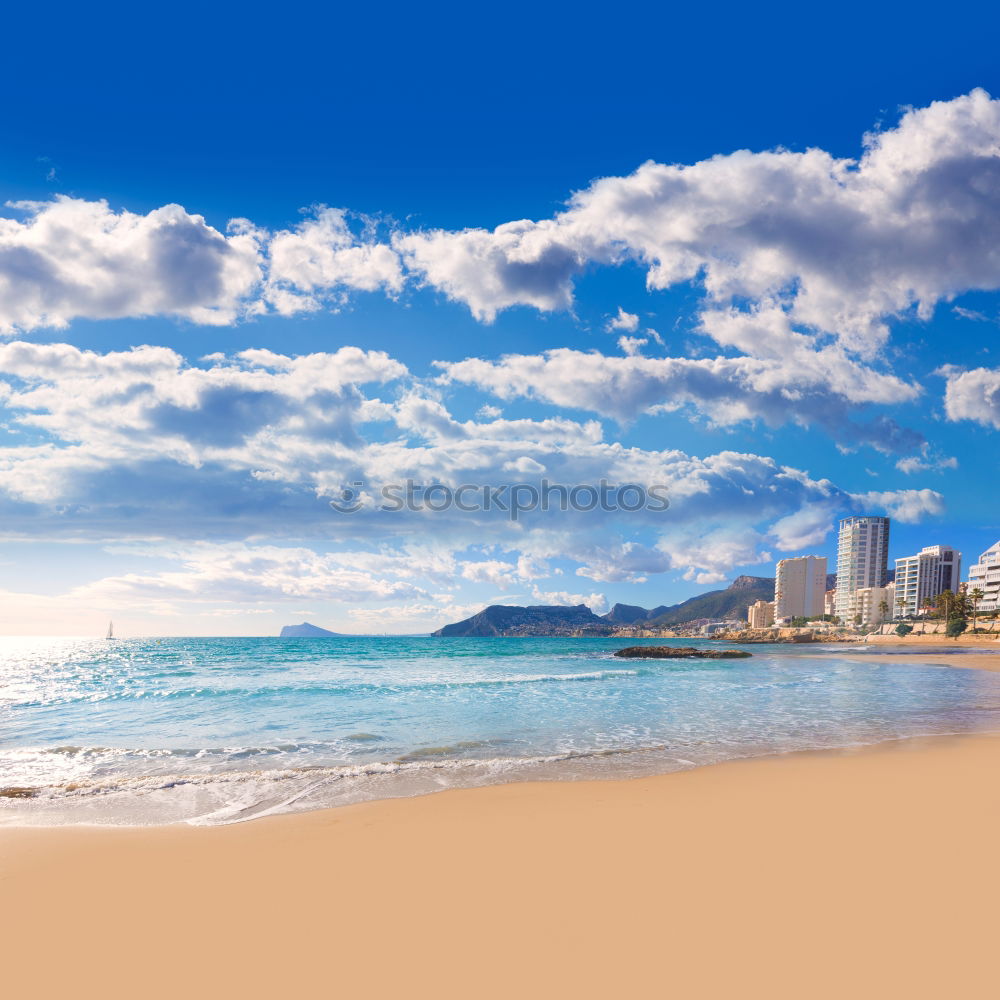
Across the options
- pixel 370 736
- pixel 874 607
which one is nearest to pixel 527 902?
→ pixel 370 736

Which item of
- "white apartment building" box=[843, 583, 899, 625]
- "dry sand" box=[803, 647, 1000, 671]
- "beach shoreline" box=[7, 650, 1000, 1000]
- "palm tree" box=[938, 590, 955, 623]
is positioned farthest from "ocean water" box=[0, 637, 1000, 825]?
"white apartment building" box=[843, 583, 899, 625]

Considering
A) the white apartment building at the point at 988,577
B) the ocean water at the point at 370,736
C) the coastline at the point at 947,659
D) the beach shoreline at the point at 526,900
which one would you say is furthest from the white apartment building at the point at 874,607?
the beach shoreline at the point at 526,900

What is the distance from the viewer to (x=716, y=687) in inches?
1253

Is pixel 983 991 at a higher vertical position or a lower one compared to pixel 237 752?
higher

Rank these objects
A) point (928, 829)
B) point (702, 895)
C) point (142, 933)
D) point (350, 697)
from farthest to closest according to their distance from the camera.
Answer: point (350, 697) → point (928, 829) → point (702, 895) → point (142, 933)

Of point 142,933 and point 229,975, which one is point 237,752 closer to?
point 142,933

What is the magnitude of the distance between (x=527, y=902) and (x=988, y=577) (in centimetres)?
18461

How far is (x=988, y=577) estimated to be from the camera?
149125 mm

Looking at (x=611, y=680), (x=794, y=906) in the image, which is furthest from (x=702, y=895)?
(x=611, y=680)

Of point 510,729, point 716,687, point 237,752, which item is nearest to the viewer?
point 237,752

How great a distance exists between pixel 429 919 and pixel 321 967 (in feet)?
3.41

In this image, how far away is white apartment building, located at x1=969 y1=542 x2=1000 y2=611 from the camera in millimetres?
144875

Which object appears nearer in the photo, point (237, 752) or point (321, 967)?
point (321, 967)

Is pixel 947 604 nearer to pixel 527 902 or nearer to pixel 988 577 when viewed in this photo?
pixel 988 577
